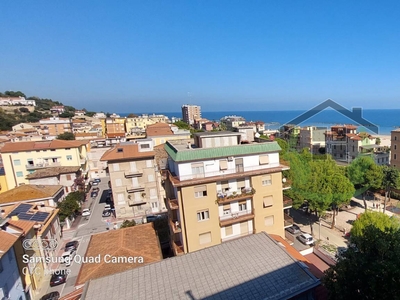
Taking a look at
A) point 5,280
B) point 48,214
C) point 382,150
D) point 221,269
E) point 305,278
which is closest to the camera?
point 305,278

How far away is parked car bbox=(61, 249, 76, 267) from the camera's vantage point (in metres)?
17.9

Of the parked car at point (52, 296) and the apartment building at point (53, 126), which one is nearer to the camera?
the parked car at point (52, 296)

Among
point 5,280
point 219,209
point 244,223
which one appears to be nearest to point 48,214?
point 5,280

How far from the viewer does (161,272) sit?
8812mm

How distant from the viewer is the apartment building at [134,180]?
25.6 m

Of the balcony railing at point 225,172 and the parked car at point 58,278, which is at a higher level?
the balcony railing at point 225,172

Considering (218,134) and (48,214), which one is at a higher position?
A: (218,134)

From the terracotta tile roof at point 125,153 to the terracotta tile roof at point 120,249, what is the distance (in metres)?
10.4

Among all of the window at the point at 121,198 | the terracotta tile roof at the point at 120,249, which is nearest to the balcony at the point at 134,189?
the window at the point at 121,198

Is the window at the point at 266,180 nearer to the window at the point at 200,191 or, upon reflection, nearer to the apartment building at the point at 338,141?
the window at the point at 200,191

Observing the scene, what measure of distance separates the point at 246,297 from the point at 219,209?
6.37 metres

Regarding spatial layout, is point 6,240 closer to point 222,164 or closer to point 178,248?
point 178,248

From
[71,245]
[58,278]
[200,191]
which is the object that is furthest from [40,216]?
[200,191]

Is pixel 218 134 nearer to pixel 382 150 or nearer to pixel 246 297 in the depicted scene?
pixel 246 297
